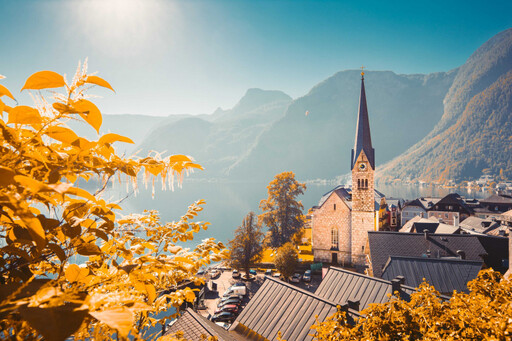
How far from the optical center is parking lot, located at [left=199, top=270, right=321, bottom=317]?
22419mm

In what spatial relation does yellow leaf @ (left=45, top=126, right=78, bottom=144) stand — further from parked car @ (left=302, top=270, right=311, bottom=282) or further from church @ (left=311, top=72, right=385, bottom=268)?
church @ (left=311, top=72, right=385, bottom=268)

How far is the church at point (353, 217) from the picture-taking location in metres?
28.5

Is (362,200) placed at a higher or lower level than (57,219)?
lower

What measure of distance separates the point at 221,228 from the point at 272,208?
4082 centimetres

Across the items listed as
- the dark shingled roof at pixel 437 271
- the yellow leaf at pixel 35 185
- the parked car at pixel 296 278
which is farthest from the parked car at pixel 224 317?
the yellow leaf at pixel 35 185

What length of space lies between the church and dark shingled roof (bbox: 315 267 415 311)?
16.1 metres

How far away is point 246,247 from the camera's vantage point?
27391 millimetres

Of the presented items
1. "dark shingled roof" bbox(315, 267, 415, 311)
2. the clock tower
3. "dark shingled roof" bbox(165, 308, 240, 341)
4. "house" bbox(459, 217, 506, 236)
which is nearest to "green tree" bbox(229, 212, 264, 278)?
the clock tower

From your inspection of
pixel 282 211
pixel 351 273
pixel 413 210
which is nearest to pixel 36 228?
pixel 351 273

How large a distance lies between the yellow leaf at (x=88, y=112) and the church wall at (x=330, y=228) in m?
30.8

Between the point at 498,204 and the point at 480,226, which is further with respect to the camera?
the point at 498,204

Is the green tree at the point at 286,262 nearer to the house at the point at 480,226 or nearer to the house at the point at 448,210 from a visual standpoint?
the house at the point at 480,226

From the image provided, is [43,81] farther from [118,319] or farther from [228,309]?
[228,309]

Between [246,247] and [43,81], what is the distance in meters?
27.4
